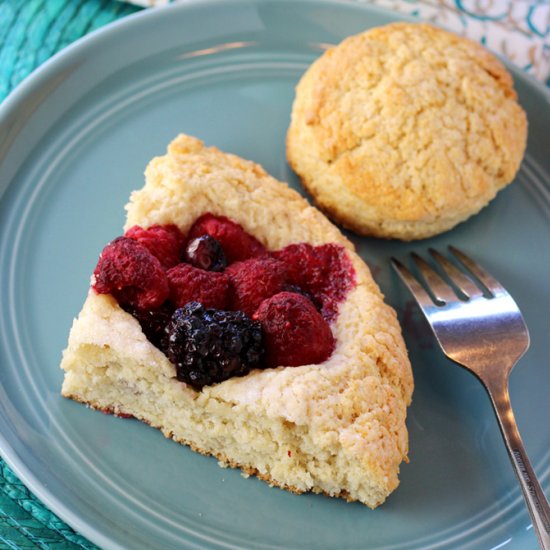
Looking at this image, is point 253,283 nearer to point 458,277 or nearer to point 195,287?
point 195,287

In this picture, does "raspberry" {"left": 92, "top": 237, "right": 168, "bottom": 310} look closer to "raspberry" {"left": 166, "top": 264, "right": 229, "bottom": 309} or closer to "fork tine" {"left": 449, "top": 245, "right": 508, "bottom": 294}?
"raspberry" {"left": 166, "top": 264, "right": 229, "bottom": 309}

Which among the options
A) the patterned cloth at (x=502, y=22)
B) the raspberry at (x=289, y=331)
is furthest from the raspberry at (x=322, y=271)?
the patterned cloth at (x=502, y=22)

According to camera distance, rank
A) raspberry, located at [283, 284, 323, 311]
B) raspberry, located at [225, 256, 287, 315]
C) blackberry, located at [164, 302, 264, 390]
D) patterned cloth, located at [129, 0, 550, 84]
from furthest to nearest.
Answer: patterned cloth, located at [129, 0, 550, 84]
raspberry, located at [283, 284, 323, 311]
raspberry, located at [225, 256, 287, 315]
blackberry, located at [164, 302, 264, 390]

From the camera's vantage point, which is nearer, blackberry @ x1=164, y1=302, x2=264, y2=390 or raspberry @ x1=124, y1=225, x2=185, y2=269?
blackberry @ x1=164, y1=302, x2=264, y2=390

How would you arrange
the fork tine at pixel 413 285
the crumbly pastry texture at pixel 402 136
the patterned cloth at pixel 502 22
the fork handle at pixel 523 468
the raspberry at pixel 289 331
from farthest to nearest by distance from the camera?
the patterned cloth at pixel 502 22
the crumbly pastry texture at pixel 402 136
the fork tine at pixel 413 285
the raspberry at pixel 289 331
the fork handle at pixel 523 468

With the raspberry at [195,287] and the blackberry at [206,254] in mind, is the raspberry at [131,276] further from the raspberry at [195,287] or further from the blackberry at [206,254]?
the blackberry at [206,254]

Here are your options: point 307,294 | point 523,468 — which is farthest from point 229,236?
point 523,468

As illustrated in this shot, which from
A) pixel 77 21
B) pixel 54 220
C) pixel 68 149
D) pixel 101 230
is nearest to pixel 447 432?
pixel 101 230

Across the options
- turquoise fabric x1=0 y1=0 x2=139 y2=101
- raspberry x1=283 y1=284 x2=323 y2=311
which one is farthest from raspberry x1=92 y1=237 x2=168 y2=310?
turquoise fabric x1=0 y1=0 x2=139 y2=101
